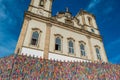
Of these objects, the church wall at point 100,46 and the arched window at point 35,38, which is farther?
the church wall at point 100,46

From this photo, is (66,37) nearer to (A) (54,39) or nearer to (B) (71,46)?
(B) (71,46)

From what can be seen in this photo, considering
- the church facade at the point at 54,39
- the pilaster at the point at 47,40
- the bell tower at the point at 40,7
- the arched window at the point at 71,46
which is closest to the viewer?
the pilaster at the point at 47,40

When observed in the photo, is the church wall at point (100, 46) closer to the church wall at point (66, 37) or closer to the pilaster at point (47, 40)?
the church wall at point (66, 37)

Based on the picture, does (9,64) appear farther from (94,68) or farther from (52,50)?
(94,68)

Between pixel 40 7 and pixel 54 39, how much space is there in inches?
266

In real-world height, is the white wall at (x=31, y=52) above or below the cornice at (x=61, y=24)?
below

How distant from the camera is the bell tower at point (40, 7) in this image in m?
16.2

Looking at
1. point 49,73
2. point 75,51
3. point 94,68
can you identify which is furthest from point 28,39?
point 94,68

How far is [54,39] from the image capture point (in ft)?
47.1

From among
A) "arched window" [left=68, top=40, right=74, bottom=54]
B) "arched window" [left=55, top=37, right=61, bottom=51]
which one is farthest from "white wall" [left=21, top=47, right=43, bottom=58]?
"arched window" [left=68, top=40, right=74, bottom=54]

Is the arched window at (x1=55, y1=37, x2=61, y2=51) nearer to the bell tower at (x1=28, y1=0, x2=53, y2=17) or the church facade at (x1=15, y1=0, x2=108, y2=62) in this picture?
the church facade at (x1=15, y1=0, x2=108, y2=62)

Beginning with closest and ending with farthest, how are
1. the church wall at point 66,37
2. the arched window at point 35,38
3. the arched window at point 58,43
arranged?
the arched window at point 35,38
the church wall at point 66,37
the arched window at point 58,43

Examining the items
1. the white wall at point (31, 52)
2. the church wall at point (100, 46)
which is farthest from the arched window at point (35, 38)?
the church wall at point (100, 46)

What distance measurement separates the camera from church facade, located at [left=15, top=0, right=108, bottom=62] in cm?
1241
